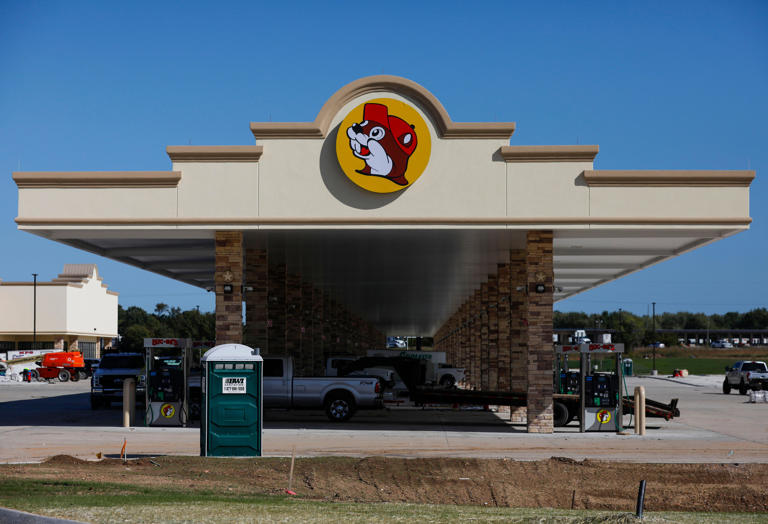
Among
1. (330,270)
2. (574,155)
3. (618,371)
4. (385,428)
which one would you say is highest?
(574,155)

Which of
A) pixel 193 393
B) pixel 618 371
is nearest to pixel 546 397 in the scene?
pixel 618 371

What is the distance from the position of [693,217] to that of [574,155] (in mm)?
3516

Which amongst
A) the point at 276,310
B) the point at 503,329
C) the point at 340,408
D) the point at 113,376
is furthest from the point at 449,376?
the point at 340,408

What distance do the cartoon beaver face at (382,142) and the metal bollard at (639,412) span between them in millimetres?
8757

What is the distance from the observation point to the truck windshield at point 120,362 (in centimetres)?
3541

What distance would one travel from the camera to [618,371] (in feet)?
82.8

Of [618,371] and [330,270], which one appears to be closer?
[618,371]

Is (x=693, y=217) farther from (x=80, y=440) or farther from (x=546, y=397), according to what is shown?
(x=80, y=440)

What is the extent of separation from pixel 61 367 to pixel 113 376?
33.4 meters

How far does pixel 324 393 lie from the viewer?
1093 inches

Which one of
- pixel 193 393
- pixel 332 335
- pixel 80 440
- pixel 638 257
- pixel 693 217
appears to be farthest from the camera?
pixel 332 335

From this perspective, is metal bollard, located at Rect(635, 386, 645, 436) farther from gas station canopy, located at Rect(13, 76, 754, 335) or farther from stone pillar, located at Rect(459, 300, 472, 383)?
stone pillar, located at Rect(459, 300, 472, 383)

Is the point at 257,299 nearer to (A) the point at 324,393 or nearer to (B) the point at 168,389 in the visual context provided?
(A) the point at 324,393

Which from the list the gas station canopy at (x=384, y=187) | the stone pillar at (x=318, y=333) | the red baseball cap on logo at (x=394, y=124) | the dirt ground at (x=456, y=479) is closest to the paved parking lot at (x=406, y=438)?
the dirt ground at (x=456, y=479)
